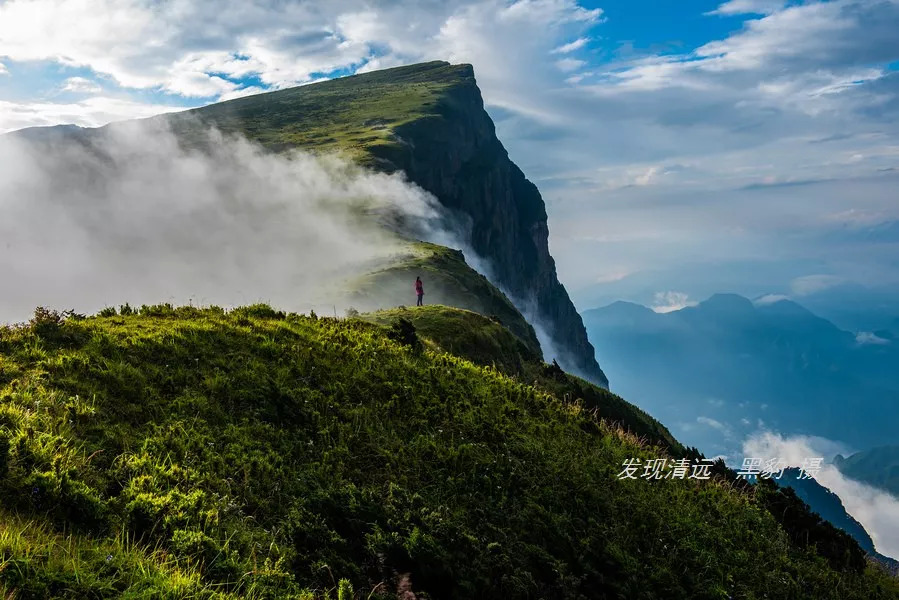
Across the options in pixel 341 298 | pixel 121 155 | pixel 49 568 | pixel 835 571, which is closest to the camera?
pixel 49 568

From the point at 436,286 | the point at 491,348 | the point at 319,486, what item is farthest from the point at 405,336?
the point at 436,286

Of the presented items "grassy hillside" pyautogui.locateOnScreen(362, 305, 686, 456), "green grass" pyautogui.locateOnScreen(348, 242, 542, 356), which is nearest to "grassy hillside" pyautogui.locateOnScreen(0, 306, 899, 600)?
"grassy hillside" pyautogui.locateOnScreen(362, 305, 686, 456)

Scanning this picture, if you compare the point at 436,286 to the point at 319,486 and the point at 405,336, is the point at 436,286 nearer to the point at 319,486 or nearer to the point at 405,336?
the point at 405,336

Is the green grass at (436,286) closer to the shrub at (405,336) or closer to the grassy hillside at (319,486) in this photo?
the shrub at (405,336)

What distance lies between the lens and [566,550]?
10.1m

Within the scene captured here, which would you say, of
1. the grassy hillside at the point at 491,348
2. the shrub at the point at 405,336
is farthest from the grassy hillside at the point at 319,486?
the grassy hillside at the point at 491,348

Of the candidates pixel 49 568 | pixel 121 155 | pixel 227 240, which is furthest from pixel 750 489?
pixel 121 155

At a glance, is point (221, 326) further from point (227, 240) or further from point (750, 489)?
point (227, 240)

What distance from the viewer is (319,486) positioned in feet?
30.9

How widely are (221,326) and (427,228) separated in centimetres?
13158

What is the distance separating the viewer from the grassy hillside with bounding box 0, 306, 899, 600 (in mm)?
6688

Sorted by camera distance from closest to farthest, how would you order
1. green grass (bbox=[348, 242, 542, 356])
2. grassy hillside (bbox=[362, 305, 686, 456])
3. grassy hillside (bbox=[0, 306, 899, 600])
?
1. grassy hillside (bbox=[0, 306, 899, 600])
2. grassy hillside (bbox=[362, 305, 686, 456])
3. green grass (bbox=[348, 242, 542, 356])

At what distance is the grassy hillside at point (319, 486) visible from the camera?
263 inches

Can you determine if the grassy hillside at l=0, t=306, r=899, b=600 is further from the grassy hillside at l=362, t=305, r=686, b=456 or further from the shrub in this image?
the grassy hillside at l=362, t=305, r=686, b=456
